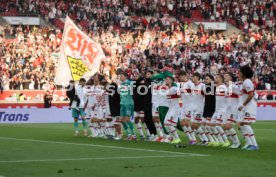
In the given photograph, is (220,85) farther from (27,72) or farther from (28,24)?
(28,24)

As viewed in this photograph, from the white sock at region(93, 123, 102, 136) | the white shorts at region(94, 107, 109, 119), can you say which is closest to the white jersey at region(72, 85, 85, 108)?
the white shorts at region(94, 107, 109, 119)

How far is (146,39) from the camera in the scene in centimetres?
5481

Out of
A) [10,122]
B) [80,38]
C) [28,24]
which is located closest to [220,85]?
[80,38]

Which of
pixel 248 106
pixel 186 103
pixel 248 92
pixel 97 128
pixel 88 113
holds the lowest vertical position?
pixel 97 128

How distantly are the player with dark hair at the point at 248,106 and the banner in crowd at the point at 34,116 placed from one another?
2099 cm

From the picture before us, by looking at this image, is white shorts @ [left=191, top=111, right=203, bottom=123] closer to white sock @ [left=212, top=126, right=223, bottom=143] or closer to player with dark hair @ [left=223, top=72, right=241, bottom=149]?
white sock @ [left=212, top=126, right=223, bottom=143]

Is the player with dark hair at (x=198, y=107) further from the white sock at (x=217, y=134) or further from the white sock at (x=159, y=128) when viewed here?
the white sock at (x=159, y=128)

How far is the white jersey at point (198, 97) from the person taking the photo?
23984 mm

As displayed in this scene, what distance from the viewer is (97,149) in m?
21.7

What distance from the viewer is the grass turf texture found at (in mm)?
15523

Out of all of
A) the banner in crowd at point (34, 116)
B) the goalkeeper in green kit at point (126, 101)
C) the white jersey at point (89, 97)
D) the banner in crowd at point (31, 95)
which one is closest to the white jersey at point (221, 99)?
the goalkeeper in green kit at point (126, 101)

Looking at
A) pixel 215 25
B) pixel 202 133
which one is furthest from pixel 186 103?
pixel 215 25

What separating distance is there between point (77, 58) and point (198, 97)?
36.6ft

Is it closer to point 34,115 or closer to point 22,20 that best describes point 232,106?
point 34,115
